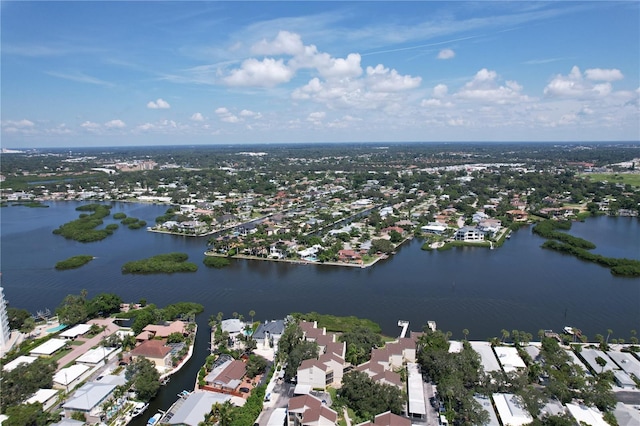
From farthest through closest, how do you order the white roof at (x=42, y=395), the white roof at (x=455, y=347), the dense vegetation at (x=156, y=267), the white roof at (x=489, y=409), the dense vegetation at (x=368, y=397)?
the dense vegetation at (x=156, y=267) < the white roof at (x=455, y=347) < the white roof at (x=42, y=395) < the dense vegetation at (x=368, y=397) < the white roof at (x=489, y=409)

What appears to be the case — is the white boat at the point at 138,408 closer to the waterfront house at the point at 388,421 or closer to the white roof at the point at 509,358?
Result: the waterfront house at the point at 388,421

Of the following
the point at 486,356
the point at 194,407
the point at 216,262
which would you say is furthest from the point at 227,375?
the point at 216,262

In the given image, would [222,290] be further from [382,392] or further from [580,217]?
[580,217]

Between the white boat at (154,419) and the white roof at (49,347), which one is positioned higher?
the white roof at (49,347)

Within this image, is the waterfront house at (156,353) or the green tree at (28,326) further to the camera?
the green tree at (28,326)


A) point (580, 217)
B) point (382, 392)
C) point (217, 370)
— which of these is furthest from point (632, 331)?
point (580, 217)

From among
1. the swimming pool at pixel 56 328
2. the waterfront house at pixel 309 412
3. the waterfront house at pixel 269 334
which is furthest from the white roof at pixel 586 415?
the swimming pool at pixel 56 328
